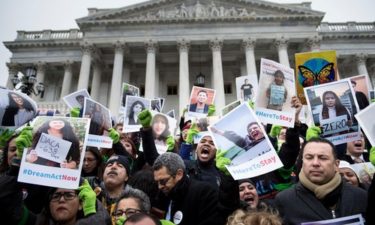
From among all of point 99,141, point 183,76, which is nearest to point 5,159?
point 99,141

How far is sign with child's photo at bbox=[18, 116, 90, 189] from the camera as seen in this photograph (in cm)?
347

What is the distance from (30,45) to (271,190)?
1364 inches

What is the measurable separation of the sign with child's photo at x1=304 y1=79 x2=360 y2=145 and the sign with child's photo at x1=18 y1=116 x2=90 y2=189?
3.84m

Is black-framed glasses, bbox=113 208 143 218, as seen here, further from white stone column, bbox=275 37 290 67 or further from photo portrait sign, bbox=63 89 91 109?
white stone column, bbox=275 37 290 67

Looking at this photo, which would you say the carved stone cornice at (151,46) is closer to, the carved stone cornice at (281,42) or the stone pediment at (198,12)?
the stone pediment at (198,12)

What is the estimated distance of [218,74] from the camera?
2794 cm

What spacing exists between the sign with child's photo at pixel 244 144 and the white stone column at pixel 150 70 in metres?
22.9

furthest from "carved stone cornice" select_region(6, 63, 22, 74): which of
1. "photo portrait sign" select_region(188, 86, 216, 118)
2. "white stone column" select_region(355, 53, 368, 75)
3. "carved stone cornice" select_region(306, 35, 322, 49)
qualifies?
"white stone column" select_region(355, 53, 368, 75)

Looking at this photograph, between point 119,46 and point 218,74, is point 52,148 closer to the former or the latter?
point 218,74

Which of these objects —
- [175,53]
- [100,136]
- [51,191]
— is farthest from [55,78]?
[51,191]

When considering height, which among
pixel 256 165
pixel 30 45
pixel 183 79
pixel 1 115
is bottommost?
pixel 256 165

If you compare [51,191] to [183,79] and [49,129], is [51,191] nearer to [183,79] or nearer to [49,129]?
[49,129]

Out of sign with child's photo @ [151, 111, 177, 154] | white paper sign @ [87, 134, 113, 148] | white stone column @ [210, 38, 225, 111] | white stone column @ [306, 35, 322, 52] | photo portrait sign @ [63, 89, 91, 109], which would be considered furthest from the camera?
white stone column @ [306, 35, 322, 52]

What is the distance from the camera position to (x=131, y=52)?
106ft
